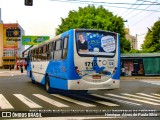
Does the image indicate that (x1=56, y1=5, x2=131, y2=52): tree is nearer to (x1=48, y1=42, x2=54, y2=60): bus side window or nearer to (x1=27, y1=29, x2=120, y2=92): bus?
(x1=48, y1=42, x2=54, y2=60): bus side window

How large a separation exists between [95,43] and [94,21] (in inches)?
1401

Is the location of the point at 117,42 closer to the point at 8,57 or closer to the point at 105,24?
the point at 105,24

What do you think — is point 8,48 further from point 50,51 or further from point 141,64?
point 50,51

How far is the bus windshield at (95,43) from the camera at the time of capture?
15328 millimetres

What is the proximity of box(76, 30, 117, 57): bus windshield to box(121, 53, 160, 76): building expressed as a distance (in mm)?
25242

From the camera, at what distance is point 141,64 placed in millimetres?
41062

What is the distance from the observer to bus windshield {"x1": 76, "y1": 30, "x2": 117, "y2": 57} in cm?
1533

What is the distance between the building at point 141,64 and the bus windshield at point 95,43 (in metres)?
25.2

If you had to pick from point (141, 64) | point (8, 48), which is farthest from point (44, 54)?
point (8, 48)

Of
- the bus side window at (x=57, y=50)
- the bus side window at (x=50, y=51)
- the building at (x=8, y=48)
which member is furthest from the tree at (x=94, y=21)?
the building at (x=8, y=48)

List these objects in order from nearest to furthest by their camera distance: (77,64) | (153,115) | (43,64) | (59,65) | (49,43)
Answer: (153,115) → (77,64) → (59,65) → (49,43) → (43,64)

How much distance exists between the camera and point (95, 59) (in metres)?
15.4

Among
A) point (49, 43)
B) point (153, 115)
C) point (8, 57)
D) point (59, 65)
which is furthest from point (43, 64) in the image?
point (8, 57)

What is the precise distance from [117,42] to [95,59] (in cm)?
153
